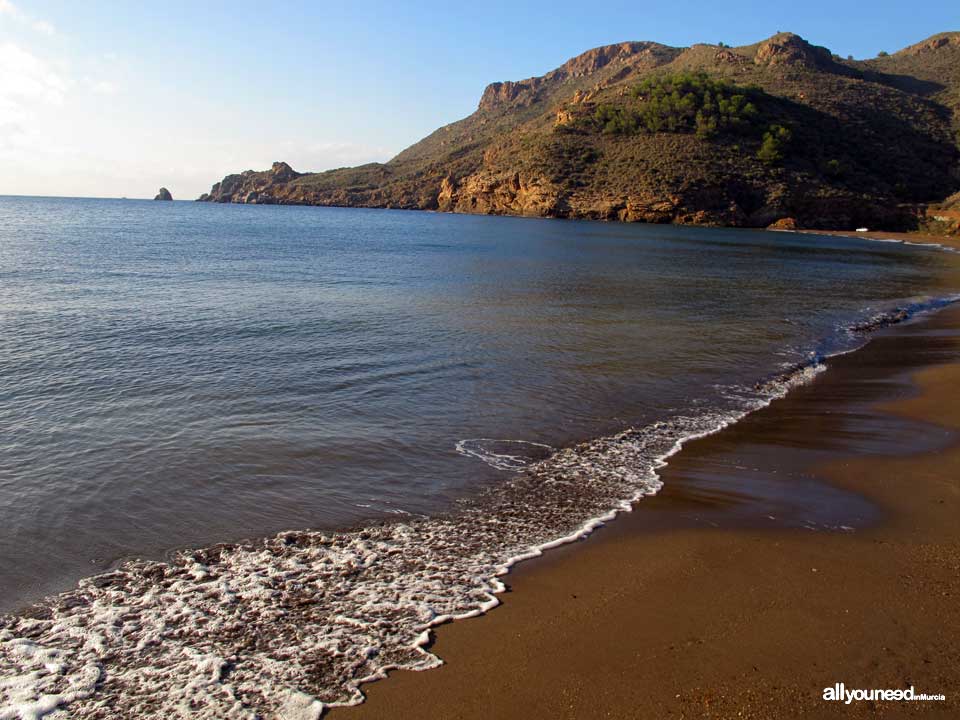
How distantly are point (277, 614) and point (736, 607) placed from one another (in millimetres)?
3473

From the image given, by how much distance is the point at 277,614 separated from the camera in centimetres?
474

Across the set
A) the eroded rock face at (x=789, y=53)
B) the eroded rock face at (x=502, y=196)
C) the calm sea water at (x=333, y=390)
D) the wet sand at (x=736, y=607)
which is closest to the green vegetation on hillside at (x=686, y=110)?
the eroded rock face at (x=502, y=196)

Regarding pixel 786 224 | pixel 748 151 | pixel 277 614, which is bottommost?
pixel 277 614

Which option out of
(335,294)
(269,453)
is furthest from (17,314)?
(269,453)

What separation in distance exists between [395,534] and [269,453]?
8.74 feet

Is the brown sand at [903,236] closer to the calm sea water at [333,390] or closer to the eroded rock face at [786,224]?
the eroded rock face at [786,224]

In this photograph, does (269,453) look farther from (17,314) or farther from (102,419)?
(17,314)

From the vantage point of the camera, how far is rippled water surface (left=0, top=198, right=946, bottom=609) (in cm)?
655

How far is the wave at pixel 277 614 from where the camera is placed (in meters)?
3.91

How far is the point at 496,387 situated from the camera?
11156mm

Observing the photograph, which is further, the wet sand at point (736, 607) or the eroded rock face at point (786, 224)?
the eroded rock face at point (786, 224)

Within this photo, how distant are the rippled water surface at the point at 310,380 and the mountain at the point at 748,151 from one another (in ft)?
182

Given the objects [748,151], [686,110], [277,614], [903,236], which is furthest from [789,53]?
[277,614]

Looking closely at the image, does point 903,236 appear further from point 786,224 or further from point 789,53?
point 789,53
